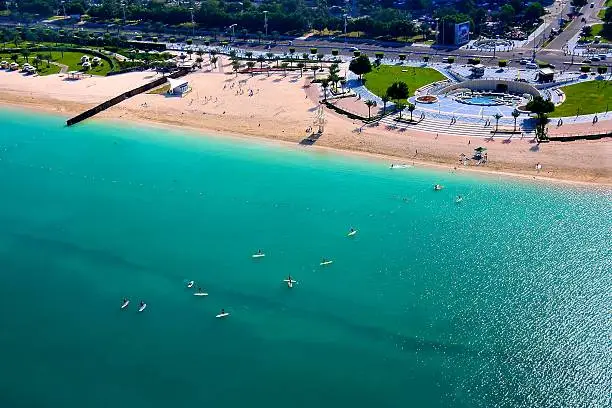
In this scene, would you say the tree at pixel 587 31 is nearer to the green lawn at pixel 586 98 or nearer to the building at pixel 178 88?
the green lawn at pixel 586 98

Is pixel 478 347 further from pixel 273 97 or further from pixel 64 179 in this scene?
pixel 273 97

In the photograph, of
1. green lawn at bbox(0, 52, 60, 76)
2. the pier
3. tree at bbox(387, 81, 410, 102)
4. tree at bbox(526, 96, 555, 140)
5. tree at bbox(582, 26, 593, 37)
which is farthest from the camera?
tree at bbox(582, 26, 593, 37)

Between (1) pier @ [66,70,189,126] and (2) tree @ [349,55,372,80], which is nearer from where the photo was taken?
(1) pier @ [66,70,189,126]

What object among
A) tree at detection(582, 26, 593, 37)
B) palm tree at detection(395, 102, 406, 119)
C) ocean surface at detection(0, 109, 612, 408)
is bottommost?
ocean surface at detection(0, 109, 612, 408)

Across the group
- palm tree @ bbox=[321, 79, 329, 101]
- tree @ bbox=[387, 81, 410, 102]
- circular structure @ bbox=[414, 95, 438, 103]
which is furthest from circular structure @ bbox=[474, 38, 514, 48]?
tree @ bbox=[387, 81, 410, 102]

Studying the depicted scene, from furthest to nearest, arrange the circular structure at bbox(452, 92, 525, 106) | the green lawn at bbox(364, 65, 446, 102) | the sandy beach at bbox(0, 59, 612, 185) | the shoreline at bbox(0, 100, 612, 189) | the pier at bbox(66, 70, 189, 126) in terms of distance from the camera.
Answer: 1. the green lawn at bbox(364, 65, 446, 102)
2. the pier at bbox(66, 70, 189, 126)
3. the circular structure at bbox(452, 92, 525, 106)
4. the sandy beach at bbox(0, 59, 612, 185)
5. the shoreline at bbox(0, 100, 612, 189)

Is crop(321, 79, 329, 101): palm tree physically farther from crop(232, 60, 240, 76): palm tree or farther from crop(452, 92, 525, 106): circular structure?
crop(232, 60, 240, 76): palm tree

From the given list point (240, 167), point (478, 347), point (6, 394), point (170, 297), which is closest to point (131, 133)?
point (240, 167)
